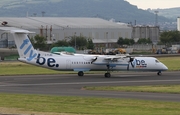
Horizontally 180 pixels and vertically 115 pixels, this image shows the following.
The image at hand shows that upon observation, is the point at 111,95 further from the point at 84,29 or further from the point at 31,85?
the point at 84,29

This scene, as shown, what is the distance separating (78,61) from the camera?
58.9 meters

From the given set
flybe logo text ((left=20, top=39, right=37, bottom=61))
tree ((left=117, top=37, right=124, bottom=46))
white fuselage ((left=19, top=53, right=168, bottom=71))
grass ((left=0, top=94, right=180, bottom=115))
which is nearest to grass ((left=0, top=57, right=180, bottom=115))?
grass ((left=0, top=94, right=180, bottom=115))

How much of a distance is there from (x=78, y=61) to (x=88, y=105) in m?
27.1

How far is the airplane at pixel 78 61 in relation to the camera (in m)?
56.2

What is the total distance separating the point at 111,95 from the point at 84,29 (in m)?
128

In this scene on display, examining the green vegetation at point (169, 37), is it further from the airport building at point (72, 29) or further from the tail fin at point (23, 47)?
the tail fin at point (23, 47)

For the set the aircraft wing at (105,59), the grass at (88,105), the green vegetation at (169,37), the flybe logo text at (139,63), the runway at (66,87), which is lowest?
the grass at (88,105)

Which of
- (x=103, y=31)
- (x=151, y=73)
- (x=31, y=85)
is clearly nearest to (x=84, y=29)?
(x=103, y=31)

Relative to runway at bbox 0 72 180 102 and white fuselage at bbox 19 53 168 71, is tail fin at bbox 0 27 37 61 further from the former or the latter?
runway at bbox 0 72 180 102

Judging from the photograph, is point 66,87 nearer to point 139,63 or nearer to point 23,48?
point 23,48

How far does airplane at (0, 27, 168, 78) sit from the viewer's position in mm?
56188

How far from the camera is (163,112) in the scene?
2883cm

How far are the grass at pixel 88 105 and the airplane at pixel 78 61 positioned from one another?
63.7 feet

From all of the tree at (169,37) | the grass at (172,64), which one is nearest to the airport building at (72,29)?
the tree at (169,37)
